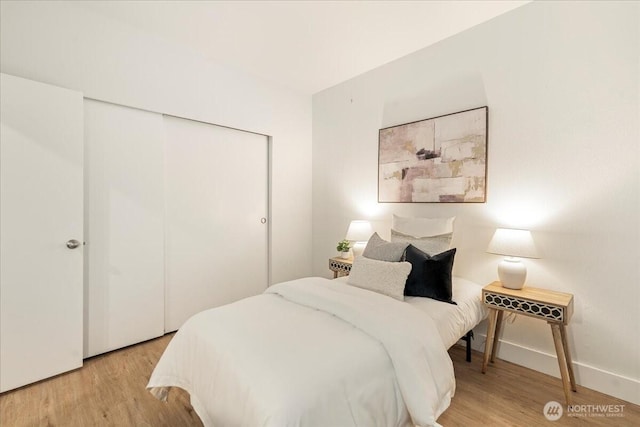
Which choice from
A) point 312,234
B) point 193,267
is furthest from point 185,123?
point 312,234

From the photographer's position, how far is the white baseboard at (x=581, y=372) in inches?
71.8

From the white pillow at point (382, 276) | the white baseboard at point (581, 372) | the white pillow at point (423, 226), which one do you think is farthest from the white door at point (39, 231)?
the white baseboard at point (581, 372)

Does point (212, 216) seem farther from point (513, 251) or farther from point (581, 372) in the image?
point (581, 372)

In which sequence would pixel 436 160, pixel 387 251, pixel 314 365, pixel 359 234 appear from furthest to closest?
pixel 359 234
pixel 436 160
pixel 387 251
pixel 314 365

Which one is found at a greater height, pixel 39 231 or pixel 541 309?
pixel 39 231

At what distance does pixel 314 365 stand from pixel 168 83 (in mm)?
2707

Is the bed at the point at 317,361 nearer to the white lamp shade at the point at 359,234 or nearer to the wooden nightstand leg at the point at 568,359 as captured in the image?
the wooden nightstand leg at the point at 568,359

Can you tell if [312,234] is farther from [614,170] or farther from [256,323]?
[614,170]

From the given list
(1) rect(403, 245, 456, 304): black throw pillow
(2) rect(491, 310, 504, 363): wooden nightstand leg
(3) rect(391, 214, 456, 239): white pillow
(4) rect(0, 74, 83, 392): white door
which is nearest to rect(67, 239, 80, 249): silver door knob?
(4) rect(0, 74, 83, 392): white door

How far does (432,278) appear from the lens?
2.01m

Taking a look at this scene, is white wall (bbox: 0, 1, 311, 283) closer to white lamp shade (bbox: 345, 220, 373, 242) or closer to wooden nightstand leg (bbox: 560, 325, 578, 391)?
white lamp shade (bbox: 345, 220, 373, 242)

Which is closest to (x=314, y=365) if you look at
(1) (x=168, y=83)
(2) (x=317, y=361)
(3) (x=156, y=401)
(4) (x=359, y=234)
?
(2) (x=317, y=361)

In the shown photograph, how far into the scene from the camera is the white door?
187 centimetres

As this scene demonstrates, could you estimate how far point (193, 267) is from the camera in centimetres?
293
